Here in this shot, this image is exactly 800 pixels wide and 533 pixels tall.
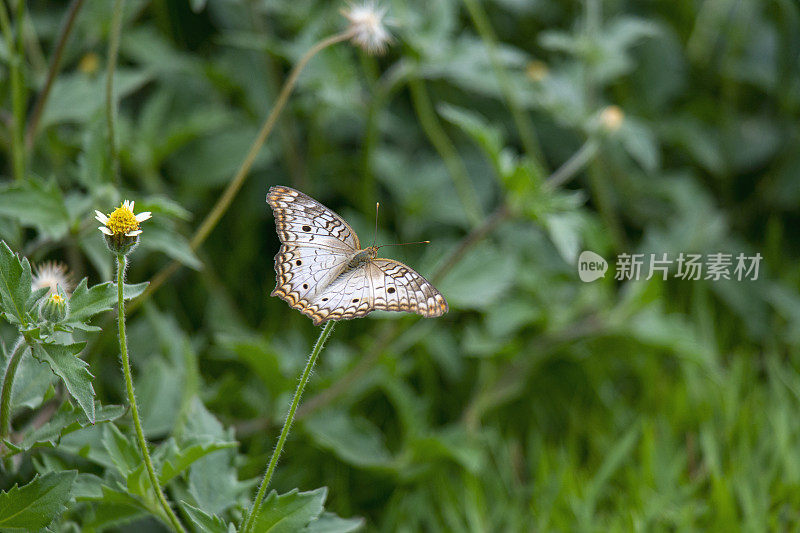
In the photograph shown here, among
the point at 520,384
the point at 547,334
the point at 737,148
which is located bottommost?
the point at 520,384

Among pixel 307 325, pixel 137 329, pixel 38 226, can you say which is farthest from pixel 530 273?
pixel 38 226

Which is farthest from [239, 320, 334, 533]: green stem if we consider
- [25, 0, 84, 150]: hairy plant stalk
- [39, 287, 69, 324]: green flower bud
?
[25, 0, 84, 150]: hairy plant stalk

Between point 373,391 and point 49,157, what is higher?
point 49,157

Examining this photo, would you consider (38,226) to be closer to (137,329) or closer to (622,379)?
(137,329)

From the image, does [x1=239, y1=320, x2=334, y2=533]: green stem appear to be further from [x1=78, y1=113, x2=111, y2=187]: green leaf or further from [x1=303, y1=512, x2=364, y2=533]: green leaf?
[x1=78, y1=113, x2=111, y2=187]: green leaf

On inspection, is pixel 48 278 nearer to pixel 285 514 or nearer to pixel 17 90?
pixel 17 90

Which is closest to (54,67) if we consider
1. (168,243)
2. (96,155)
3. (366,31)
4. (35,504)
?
(96,155)
